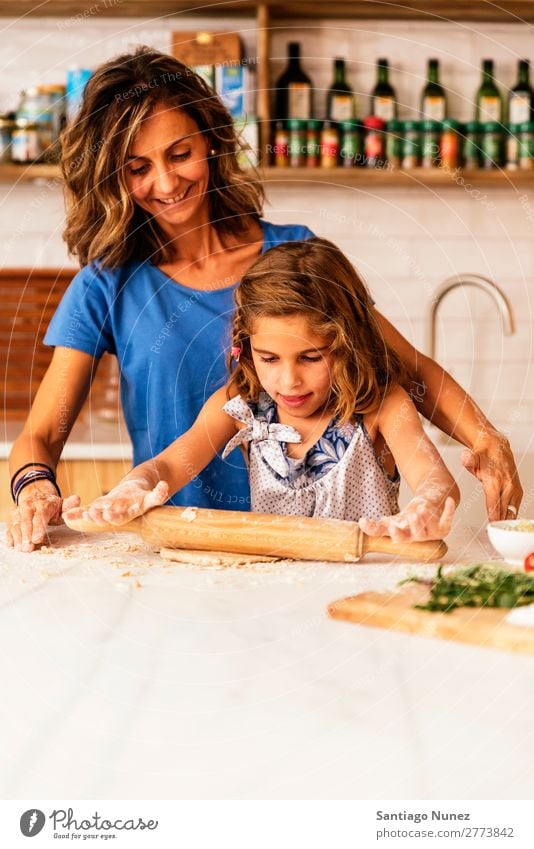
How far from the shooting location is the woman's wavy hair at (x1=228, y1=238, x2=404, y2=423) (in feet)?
3.46

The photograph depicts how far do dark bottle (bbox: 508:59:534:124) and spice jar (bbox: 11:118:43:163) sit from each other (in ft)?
2.86

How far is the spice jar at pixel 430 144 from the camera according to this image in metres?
1.81

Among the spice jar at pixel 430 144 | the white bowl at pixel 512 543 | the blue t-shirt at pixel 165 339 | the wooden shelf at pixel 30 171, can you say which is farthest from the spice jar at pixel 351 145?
the white bowl at pixel 512 543

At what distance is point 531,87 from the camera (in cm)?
187

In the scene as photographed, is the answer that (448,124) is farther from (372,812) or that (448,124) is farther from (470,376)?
(372,812)

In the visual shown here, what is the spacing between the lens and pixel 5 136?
182 cm

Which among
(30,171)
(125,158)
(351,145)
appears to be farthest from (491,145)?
(125,158)

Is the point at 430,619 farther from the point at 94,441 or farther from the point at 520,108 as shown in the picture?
the point at 520,108

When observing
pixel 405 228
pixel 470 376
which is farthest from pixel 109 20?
pixel 470 376

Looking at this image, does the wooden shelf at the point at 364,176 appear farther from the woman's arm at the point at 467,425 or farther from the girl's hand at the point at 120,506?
the girl's hand at the point at 120,506

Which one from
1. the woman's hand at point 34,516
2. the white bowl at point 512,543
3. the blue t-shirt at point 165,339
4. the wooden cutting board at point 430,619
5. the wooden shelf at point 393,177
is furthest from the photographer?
the wooden shelf at point 393,177

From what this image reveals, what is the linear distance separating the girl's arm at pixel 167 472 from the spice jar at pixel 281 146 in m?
0.76

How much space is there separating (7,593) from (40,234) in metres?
1.22

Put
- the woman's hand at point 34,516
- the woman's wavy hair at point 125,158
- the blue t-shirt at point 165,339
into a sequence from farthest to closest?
the blue t-shirt at point 165,339, the woman's wavy hair at point 125,158, the woman's hand at point 34,516
